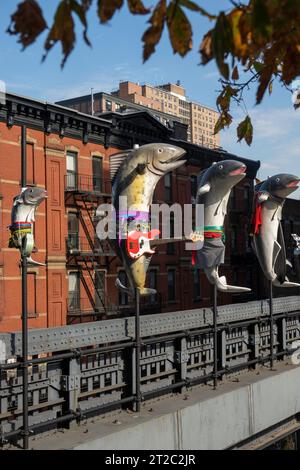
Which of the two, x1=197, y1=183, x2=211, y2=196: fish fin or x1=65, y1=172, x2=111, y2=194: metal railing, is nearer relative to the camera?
x1=197, y1=183, x2=211, y2=196: fish fin

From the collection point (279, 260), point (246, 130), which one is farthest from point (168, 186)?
point (246, 130)

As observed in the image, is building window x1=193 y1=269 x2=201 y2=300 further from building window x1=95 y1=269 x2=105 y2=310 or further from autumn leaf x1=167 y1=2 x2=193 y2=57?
autumn leaf x1=167 y1=2 x2=193 y2=57

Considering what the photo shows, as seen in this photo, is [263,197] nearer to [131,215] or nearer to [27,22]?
[131,215]

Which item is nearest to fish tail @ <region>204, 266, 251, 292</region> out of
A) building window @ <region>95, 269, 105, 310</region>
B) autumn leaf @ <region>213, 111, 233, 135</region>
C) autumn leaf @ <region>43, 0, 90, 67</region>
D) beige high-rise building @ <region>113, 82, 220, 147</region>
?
autumn leaf @ <region>213, 111, 233, 135</region>

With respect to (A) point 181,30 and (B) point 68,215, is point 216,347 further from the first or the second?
(B) point 68,215

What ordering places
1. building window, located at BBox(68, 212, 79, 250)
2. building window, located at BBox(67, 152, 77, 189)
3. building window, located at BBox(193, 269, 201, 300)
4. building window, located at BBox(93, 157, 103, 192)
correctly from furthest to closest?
building window, located at BBox(193, 269, 201, 300) < building window, located at BBox(93, 157, 103, 192) < building window, located at BBox(67, 152, 77, 189) < building window, located at BBox(68, 212, 79, 250)

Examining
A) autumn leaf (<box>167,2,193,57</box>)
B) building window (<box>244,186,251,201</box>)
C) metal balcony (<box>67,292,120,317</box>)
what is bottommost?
metal balcony (<box>67,292,120,317</box>)

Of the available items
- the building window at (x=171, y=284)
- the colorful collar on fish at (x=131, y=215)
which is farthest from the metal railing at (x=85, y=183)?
the colorful collar on fish at (x=131, y=215)

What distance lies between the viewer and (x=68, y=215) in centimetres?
2631

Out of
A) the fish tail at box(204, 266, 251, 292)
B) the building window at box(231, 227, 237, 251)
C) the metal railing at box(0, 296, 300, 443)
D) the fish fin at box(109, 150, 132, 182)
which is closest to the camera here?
the metal railing at box(0, 296, 300, 443)

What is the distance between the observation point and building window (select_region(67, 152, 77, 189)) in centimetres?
2656

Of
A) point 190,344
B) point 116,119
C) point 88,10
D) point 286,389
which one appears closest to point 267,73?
point 88,10

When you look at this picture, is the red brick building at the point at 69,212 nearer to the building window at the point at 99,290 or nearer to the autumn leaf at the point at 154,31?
the building window at the point at 99,290

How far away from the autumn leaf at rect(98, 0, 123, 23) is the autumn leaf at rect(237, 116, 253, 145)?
2141 mm
